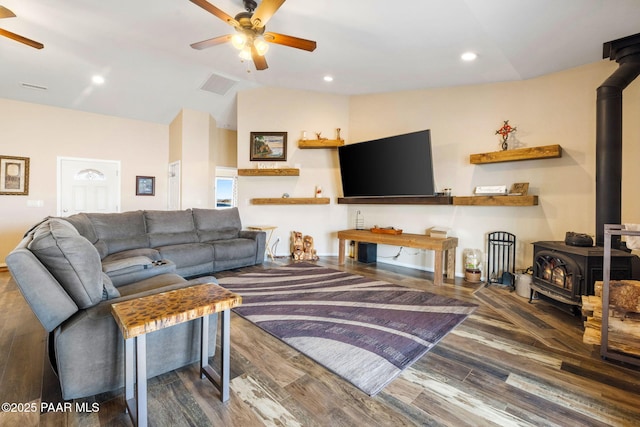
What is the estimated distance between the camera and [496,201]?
3.71 m

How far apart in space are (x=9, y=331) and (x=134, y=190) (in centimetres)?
422

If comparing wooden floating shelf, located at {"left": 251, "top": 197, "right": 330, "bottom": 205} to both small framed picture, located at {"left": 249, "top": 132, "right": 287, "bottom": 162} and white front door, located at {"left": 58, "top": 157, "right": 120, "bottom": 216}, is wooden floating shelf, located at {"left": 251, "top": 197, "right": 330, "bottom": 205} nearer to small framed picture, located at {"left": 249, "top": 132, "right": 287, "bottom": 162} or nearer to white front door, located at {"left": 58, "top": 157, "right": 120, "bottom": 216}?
small framed picture, located at {"left": 249, "top": 132, "right": 287, "bottom": 162}

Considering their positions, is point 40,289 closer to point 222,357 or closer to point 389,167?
point 222,357

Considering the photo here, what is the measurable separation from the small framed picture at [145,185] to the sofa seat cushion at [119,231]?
231 cm

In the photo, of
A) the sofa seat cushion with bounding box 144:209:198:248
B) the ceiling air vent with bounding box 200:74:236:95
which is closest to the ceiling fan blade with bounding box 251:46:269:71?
the ceiling air vent with bounding box 200:74:236:95

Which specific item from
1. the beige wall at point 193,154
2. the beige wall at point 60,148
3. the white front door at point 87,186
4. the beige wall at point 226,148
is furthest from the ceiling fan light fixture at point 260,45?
the white front door at point 87,186

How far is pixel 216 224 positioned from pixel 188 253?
3.16 feet

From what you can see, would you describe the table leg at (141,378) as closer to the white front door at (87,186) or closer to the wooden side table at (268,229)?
the wooden side table at (268,229)

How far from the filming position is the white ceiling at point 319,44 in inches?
102

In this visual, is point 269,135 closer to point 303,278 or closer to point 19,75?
point 303,278

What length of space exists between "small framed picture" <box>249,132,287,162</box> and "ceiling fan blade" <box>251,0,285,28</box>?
2.78 meters

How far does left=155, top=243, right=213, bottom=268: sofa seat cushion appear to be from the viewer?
3.78 m

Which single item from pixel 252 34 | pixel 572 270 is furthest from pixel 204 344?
pixel 572 270

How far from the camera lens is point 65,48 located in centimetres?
389
